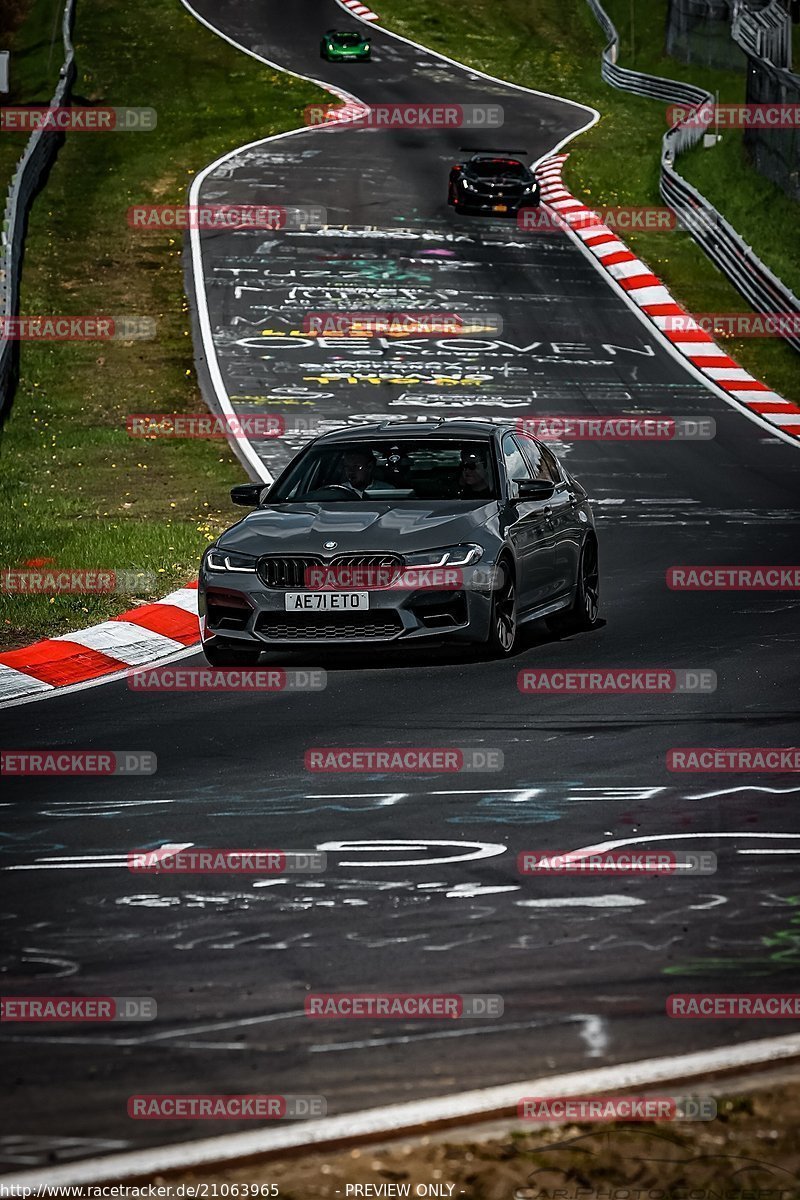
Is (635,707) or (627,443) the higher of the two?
(635,707)

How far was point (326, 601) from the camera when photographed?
11.9 m

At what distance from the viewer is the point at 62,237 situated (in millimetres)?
36125

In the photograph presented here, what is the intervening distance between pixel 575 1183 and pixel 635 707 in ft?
21.5

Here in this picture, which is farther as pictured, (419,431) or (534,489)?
(419,431)

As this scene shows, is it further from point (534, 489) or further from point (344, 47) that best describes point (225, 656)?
point (344, 47)

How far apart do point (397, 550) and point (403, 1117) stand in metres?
7.21

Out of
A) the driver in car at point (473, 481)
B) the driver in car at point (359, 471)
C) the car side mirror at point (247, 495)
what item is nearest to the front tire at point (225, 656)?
the car side mirror at point (247, 495)

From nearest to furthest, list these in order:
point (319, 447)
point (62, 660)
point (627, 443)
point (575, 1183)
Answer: point (575, 1183) < point (62, 660) < point (319, 447) < point (627, 443)

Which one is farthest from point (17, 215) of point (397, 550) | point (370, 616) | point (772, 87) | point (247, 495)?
point (370, 616)

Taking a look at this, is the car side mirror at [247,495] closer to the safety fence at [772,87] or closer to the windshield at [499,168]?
the safety fence at [772,87]

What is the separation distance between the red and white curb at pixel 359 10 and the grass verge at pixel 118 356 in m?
10.8

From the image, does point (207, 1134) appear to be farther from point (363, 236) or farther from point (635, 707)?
point (363, 236)

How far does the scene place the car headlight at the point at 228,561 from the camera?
1213 cm

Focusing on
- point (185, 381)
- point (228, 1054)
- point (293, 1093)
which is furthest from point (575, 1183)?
point (185, 381)
